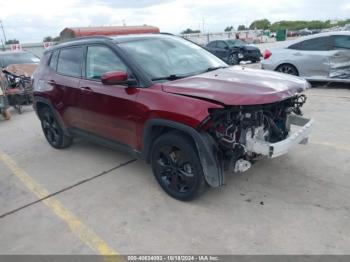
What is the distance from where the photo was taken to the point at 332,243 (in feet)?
10.0

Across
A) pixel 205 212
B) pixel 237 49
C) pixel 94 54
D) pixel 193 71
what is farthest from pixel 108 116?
pixel 237 49

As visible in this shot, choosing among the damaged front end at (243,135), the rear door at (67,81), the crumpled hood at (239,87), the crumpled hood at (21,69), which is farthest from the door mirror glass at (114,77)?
the crumpled hood at (21,69)

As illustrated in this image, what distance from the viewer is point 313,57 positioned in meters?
9.64

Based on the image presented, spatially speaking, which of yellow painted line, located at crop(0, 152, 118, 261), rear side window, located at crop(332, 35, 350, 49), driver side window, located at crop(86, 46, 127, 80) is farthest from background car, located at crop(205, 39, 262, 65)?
yellow painted line, located at crop(0, 152, 118, 261)

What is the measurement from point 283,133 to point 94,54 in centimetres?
272

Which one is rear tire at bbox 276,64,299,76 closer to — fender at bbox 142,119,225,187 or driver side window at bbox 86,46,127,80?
driver side window at bbox 86,46,127,80

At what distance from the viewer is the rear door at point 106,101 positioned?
13.6 feet

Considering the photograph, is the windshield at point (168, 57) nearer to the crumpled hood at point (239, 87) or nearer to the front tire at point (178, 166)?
the crumpled hood at point (239, 87)

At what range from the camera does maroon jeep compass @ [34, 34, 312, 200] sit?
136 inches

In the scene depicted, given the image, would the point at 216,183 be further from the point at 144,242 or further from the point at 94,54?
the point at 94,54

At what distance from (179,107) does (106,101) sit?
127cm

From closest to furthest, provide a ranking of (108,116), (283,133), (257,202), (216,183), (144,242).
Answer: (144,242), (216,183), (257,202), (283,133), (108,116)

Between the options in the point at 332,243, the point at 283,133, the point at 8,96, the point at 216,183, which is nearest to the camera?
the point at 332,243

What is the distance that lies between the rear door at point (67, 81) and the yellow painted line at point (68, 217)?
1069mm
